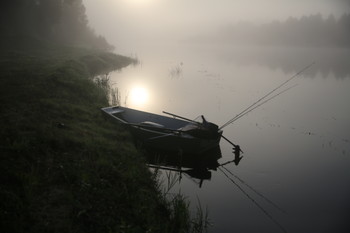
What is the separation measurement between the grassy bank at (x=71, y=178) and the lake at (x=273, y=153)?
2608 millimetres

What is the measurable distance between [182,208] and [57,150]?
5182 millimetres

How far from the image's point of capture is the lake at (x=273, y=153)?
1023 cm

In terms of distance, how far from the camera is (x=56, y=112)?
14500mm

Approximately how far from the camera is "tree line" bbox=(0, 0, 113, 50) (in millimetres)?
52062

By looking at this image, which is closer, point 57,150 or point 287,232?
point 287,232

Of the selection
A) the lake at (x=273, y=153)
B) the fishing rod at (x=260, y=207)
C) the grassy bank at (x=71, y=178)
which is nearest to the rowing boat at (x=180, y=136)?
the grassy bank at (x=71, y=178)

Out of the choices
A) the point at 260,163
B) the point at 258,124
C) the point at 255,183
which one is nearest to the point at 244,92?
the point at 258,124

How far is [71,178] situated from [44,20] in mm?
62338

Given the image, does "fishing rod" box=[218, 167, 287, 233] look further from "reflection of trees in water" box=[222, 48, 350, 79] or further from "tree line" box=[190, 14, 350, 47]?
"tree line" box=[190, 14, 350, 47]

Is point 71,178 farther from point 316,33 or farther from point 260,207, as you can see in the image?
point 316,33

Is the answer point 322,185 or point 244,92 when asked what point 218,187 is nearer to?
point 322,185

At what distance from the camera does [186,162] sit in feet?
44.0

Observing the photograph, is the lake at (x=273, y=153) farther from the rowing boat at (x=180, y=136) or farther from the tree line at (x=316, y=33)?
the tree line at (x=316, y=33)

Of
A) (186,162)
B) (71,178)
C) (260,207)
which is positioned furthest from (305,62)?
(71,178)
